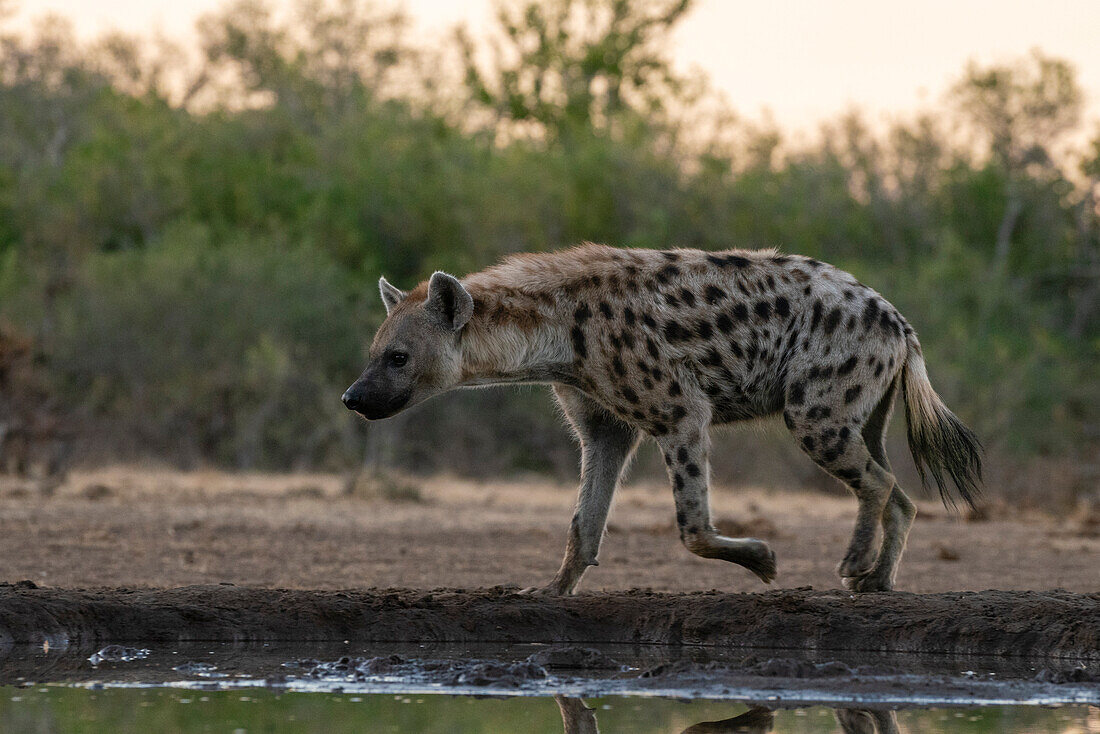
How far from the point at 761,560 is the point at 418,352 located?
1.66 meters

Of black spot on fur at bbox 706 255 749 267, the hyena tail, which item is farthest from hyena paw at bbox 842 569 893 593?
black spot on fur at bbox 706 255 749 267

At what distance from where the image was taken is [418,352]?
19.9 ft

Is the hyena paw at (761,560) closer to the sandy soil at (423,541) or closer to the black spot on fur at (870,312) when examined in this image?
the black spot on fur at (870,312)

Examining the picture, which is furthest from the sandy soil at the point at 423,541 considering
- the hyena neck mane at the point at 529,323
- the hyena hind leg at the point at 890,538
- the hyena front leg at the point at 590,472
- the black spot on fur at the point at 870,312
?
the black spot on fur at the point at 870,312

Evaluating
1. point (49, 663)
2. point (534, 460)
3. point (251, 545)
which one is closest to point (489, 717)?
point (49, 663)

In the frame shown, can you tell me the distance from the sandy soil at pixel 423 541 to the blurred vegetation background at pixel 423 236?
2.43 meters

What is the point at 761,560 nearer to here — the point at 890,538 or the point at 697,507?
the point at 697,507

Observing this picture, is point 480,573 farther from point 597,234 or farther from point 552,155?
point 552,155

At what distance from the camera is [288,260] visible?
20.5 metres

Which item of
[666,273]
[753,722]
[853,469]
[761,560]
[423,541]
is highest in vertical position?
[666,273]

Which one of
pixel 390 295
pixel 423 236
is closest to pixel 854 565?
pixel 390 295

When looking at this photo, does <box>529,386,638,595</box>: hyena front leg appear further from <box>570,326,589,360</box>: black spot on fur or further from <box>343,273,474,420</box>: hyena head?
<box>343,273,474,420</box>: hyena head

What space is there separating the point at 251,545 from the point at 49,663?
4037 mm

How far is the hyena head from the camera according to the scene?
6.02m
